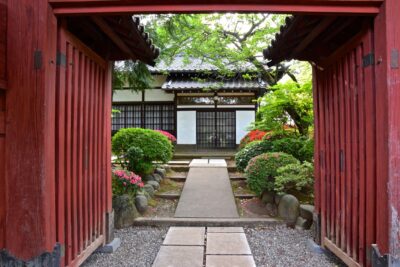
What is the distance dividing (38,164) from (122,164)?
6022 mm

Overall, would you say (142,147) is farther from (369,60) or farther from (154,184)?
(369,60)

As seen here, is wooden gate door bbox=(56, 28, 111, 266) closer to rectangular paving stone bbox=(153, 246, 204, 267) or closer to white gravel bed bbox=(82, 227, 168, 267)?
white gravel bed bbox=(82, 227, 168, 267)

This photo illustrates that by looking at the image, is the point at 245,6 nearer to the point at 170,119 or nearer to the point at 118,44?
the point at 118,44

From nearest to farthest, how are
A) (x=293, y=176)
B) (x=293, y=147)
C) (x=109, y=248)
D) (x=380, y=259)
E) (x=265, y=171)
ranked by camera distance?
(x=380, y=259)
(x=109, y=248)
(x=293, y=176)
(x=265, y=171)
(x=293, y=147)

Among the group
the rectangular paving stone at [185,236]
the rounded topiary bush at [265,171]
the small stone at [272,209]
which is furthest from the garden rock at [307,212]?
the rectangular paving stone at [185,236]

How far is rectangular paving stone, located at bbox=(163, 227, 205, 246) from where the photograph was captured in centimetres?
494

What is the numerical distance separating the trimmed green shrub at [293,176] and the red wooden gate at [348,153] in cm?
152

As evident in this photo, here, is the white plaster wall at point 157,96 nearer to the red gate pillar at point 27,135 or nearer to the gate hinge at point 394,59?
the red gate pillar at point 27,135

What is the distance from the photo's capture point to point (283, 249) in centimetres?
482

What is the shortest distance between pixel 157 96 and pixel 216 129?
3.37 metres

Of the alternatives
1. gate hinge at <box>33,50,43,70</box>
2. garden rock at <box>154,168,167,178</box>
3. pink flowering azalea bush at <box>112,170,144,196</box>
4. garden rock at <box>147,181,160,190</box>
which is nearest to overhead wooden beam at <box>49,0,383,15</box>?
gate hinge at <box>33,50,43,70</box>

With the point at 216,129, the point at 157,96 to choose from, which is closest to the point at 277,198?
the point at 216,129

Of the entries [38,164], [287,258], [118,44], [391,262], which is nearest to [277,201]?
[287,258]

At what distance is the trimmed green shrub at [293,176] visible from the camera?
621 cm
